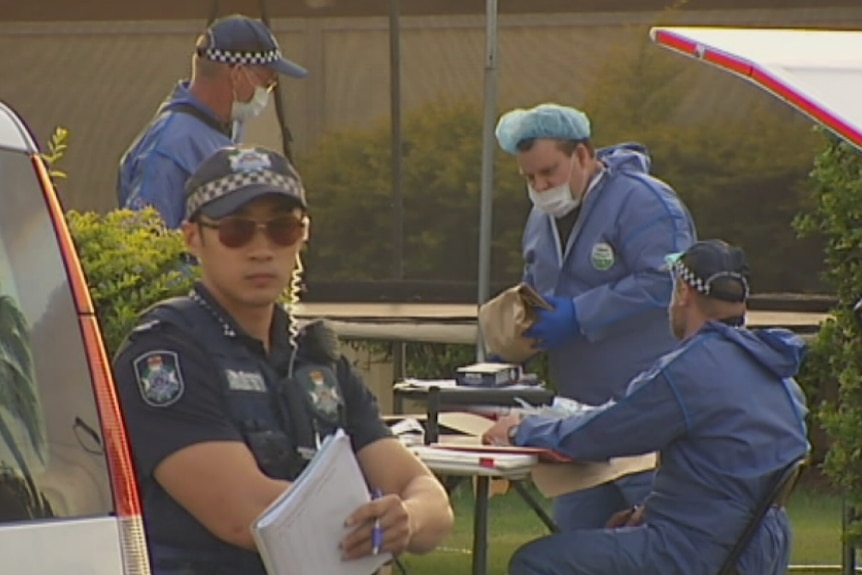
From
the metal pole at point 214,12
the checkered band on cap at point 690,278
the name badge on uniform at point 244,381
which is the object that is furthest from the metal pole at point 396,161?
the name badge on uniform at point 244,381

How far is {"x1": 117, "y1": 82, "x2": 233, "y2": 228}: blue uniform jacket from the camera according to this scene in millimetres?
6516

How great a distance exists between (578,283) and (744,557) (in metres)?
1.26

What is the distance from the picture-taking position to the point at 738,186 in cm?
1155

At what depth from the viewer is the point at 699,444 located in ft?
19.4

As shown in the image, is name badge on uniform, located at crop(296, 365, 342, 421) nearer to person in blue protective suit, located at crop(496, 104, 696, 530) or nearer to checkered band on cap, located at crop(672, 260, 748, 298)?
checkered band on cap, located at crop(672, 260, 748, 298)

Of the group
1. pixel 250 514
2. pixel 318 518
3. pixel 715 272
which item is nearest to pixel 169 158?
pixel 715 272

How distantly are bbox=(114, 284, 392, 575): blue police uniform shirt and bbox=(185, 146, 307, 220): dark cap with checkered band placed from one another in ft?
0.75

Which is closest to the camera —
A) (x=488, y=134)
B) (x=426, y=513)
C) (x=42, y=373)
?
(x=42, y=373)

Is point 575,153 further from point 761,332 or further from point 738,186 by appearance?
point 738,186

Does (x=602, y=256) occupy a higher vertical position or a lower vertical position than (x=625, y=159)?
lower

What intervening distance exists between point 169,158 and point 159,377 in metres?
2.70

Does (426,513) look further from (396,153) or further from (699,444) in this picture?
(396,153)

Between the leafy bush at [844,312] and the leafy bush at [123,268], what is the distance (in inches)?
123

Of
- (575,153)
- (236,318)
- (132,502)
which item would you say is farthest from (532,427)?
(132,502)
